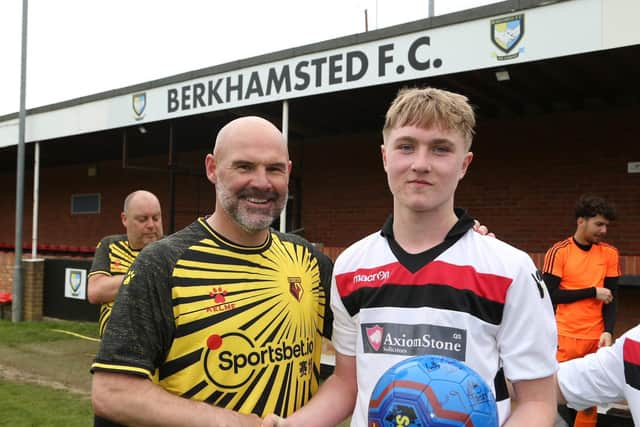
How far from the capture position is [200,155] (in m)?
13.2

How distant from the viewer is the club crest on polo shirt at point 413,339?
1.65m

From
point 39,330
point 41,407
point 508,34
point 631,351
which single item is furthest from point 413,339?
point 39,330

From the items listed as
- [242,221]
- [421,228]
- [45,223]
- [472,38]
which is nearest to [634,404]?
[421,228]

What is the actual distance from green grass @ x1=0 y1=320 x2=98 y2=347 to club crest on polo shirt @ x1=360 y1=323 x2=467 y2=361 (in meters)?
9.16

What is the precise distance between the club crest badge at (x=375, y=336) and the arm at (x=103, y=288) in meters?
2.82

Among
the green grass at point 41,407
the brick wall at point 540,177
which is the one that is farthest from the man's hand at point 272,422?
the brick wall at point 540,177

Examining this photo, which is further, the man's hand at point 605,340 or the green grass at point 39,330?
the green grass at point 39,330

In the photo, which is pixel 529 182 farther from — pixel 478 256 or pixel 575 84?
pixel 478 256

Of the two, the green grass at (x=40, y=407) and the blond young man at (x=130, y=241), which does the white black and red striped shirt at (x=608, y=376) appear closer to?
the blond young man at (x=130, y=241)

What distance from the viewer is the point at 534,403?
1624 millimetres

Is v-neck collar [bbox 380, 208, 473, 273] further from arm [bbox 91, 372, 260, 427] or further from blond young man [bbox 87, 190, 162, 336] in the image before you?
blond young man [bbox 87, 190, 162, 336]

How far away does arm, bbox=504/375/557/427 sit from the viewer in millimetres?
1580

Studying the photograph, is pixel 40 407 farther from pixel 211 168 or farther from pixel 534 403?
pixel 534 403

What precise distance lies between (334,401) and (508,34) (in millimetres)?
4744
